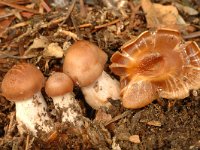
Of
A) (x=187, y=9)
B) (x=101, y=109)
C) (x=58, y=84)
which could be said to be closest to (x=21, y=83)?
(x=58, y=84)

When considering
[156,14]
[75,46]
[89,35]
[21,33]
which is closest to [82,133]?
[75,46]

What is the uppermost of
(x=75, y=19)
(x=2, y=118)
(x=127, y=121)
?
(x=75, y=19)

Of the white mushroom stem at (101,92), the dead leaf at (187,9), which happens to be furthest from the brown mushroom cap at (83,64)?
the dead leaf at (187,9)

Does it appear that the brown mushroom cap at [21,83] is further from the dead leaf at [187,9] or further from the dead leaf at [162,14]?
the dead leaf at [187,9]

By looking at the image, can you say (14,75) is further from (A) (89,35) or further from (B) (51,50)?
(A) (89,35)

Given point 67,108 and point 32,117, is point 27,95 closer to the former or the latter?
point 32,117
